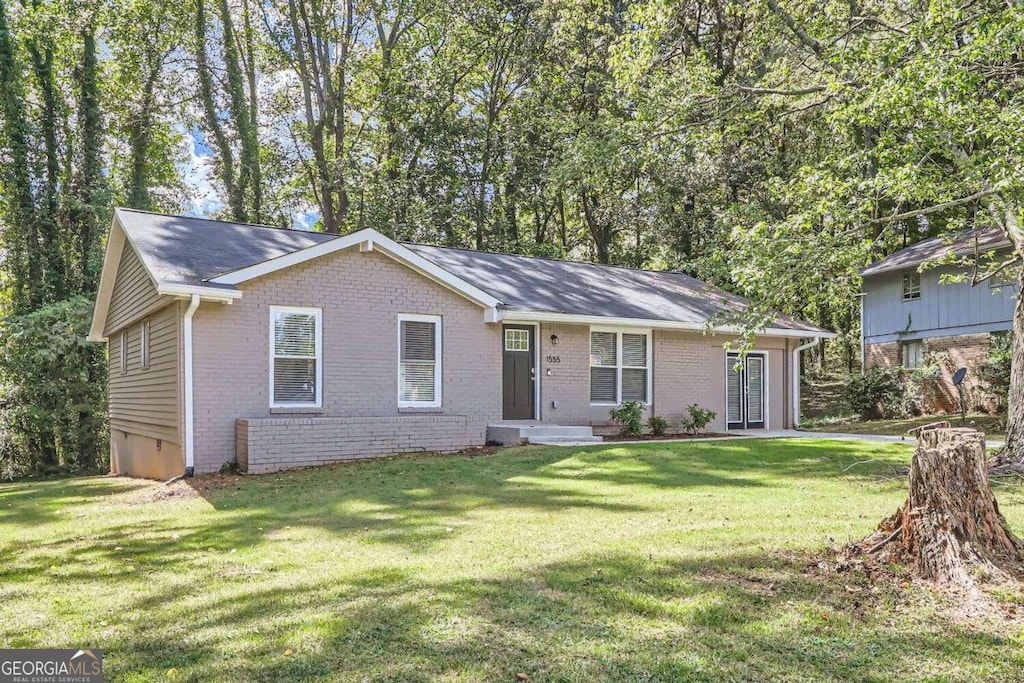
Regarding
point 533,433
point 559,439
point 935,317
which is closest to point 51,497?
point 533,433

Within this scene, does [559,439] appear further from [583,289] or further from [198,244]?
[198,244]

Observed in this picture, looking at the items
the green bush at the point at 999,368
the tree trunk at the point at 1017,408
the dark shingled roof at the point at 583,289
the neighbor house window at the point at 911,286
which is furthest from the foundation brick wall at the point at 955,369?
the tree trunk at the point at 1017,408

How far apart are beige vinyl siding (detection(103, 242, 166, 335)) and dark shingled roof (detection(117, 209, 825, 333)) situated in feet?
2.30

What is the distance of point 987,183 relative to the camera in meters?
9.46

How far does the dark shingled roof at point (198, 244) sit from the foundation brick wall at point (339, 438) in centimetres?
241

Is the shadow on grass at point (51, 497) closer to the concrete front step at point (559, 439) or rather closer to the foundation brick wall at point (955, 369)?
the concrete front step at point (559, 439)

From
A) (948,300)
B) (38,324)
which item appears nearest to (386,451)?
(38,324)

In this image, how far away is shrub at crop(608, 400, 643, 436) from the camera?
1494 centimetres

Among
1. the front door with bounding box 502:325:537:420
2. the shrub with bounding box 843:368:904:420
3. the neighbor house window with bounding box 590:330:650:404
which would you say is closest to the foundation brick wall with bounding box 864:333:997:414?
the shrub with bounding box 843:368:904:420

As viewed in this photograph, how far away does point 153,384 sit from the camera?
1255cm

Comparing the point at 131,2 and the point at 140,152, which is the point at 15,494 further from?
the point at 131,2

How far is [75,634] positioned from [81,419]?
18540 millimetres

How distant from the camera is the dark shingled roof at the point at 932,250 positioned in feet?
66.1

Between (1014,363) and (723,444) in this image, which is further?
(723,444)
